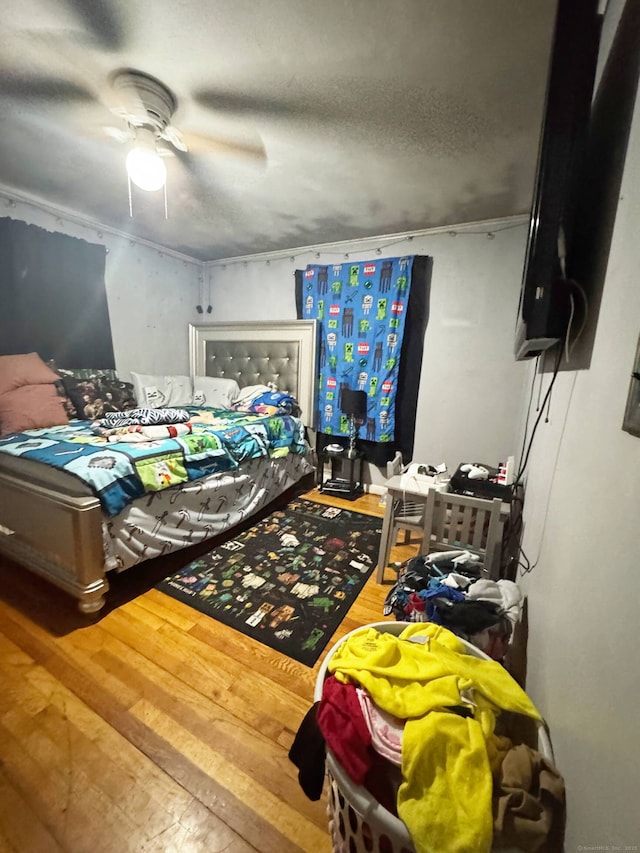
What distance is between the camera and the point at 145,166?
1.70 meters

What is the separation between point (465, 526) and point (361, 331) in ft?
6.62

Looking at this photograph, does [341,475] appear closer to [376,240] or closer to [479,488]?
[479,488]

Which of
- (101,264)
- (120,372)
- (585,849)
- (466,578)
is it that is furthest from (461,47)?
(120,372)

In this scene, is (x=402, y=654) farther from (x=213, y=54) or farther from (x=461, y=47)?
(x=213, y=54)

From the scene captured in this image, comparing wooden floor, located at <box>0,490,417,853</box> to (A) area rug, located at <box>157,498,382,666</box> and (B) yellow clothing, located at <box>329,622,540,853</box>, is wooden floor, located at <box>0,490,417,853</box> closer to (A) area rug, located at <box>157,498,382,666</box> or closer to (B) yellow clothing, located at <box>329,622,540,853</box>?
(A) area rug, located at <box>157,498,382,666</box>

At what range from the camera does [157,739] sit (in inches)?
43.4

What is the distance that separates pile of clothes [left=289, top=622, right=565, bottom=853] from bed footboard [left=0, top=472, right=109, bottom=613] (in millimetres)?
1271

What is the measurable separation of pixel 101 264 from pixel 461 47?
3074 mm

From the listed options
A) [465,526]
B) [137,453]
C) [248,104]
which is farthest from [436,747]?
[248,104]

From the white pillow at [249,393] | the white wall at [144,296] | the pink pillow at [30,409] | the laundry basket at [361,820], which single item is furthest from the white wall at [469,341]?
the pink pillow at [30,409]

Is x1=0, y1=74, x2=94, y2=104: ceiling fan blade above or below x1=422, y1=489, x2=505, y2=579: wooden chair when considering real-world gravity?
above

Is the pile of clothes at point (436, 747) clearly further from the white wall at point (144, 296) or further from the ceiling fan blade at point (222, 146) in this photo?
the white wall at point (144, 296)

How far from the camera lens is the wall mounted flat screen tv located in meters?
0.72

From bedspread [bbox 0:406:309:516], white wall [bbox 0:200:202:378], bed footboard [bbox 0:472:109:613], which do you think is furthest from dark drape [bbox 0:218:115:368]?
bed footboard [bbox 0:472:109:613]
